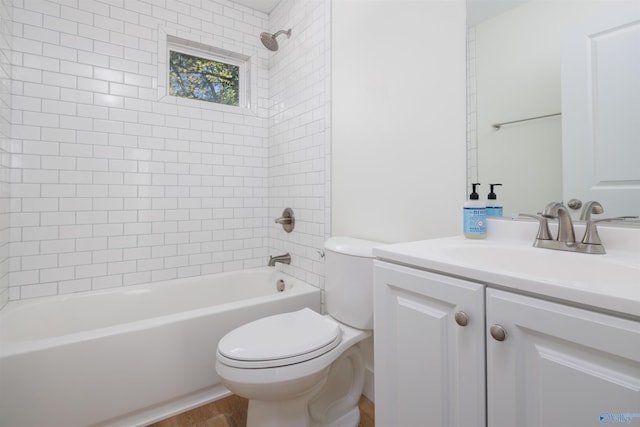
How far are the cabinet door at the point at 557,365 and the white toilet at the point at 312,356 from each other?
2.33ft

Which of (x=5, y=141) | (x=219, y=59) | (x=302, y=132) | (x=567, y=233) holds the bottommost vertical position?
(x=567, y=233)

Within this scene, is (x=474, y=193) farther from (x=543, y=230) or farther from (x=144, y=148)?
(x=144, y=148)

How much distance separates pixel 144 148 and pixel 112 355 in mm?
1397

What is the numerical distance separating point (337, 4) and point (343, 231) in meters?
1.43

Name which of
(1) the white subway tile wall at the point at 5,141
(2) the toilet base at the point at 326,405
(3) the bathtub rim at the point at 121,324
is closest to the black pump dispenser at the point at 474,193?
(2) the toilet base at the point at 326,405

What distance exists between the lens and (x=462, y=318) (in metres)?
0.67

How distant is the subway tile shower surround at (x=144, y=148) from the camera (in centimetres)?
180

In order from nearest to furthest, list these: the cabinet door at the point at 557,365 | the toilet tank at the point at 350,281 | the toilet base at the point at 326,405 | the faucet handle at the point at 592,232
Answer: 1. the cabinet door at the point at 557,365
2. the faucet handle at the point at 592,232
3. the toilet base at the point at 326,405
4. the toilet tank at the point at 350,281

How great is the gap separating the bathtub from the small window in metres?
1.57

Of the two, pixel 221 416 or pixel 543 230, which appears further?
pixel 221 416

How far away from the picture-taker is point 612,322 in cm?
48

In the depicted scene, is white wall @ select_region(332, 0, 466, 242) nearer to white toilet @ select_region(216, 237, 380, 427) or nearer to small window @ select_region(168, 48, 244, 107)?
white toilet @ select_region(216, 237, 380, 427)

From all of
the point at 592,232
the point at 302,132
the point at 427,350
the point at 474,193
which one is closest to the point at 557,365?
the point at 427,350

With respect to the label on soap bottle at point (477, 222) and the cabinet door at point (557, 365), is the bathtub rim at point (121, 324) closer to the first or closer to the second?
the label on soap bottle at point (477, 222)
